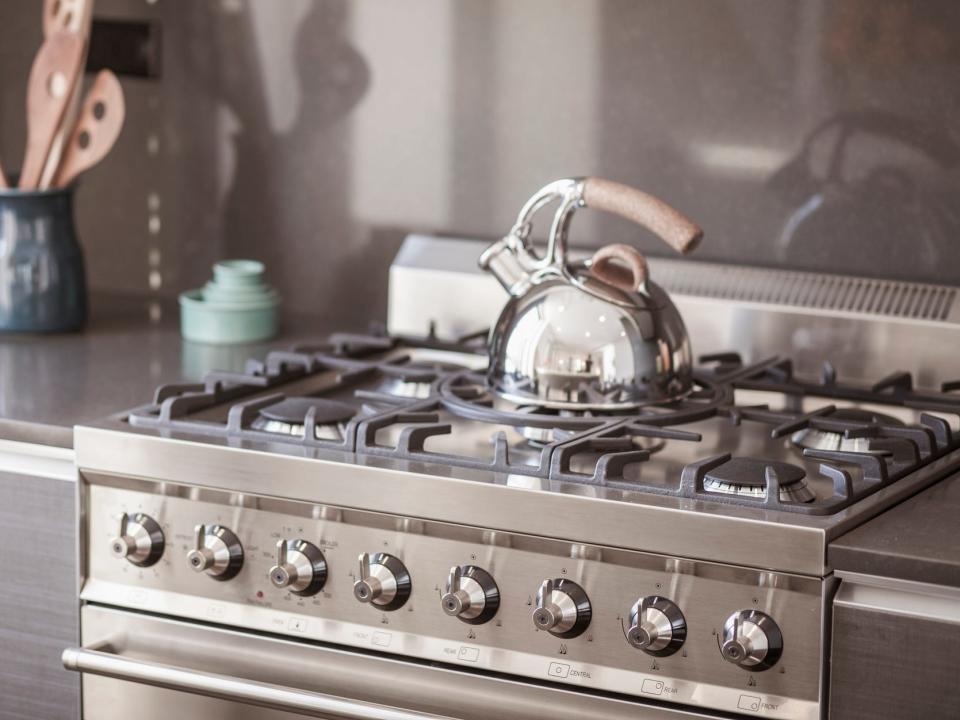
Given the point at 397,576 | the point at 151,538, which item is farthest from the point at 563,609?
the point at 151,538

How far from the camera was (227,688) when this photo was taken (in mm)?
1370

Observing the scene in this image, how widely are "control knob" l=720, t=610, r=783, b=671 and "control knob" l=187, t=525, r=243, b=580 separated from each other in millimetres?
489

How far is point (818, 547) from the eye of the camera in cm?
116

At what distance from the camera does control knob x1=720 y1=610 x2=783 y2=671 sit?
3.91ft

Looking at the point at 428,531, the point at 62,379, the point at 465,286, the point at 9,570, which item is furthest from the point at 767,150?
the point at 9,570

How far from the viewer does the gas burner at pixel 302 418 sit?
1438mm

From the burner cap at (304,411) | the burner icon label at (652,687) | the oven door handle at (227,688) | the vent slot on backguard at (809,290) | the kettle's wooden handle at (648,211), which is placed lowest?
the oven door handle at (227,688)

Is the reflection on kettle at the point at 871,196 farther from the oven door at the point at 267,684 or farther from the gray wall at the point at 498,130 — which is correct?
the oven door at the point at 267,684

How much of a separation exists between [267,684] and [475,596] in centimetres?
23

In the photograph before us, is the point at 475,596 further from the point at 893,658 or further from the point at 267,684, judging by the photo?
the point at 893,658

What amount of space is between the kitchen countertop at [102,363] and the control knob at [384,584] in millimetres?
377

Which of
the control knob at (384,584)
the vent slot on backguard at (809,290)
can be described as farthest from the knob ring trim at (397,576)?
the vent slot on backguard at (809,290)

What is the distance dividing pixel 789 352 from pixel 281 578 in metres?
0.74

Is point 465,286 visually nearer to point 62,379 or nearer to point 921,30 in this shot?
point 62,379
